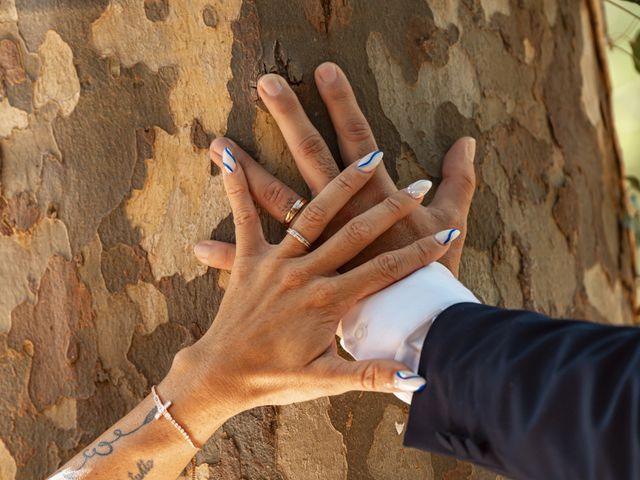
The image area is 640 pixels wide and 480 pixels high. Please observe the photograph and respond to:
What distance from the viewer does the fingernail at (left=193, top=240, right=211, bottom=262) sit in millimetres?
1224

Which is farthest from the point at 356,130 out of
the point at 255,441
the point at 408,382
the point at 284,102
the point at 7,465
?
the point at 7,465

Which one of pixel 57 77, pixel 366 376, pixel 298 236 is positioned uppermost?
pixel 57 77

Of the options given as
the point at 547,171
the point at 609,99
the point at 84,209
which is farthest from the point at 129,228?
the point at 609,99

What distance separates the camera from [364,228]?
3.89 feet

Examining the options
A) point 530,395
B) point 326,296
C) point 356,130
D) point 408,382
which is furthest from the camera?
point 356,130

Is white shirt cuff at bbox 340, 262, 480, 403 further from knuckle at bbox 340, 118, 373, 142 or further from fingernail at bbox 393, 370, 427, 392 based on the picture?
knuckle at bbox 340, 118, 373, 142

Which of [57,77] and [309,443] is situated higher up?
[57,77]

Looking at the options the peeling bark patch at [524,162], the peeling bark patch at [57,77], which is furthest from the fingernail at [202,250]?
the peeling bark patch at [524,162]

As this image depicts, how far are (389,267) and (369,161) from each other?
19cm

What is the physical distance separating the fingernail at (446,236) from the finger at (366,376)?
0.24 metres

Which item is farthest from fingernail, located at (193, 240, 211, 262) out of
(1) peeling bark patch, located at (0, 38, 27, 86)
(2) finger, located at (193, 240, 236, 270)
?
(1) peeling bark patch, located at (0, 38, 27, 86)

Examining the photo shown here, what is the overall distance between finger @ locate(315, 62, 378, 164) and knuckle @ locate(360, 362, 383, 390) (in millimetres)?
390

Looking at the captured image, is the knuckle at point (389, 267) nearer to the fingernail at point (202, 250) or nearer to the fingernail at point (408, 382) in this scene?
the fingernail at point (408, 382)

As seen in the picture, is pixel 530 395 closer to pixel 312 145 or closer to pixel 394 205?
pixel 394 205
